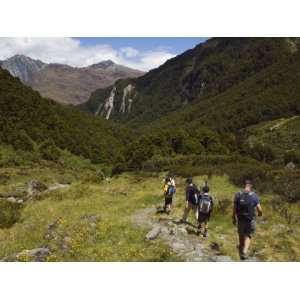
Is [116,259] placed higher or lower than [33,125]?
higher

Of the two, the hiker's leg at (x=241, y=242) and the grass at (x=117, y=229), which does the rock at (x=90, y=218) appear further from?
the hiker's leg at (x=241, y=242)

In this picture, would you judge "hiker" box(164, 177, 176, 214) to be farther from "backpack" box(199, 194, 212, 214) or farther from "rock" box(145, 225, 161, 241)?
"backpack" box(199, 194, 212, 214)

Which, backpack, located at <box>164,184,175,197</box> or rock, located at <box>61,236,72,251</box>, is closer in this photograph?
rock, located at <box>61,236,72,251</box>

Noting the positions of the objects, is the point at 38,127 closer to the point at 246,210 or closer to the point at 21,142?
the point at 21,142

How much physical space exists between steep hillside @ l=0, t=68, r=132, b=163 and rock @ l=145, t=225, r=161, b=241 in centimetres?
6398

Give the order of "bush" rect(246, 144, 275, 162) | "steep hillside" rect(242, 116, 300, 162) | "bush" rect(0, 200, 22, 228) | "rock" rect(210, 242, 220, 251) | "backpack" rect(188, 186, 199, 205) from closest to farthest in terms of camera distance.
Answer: "rock" rect(210, 242, 220, 251), "backpack" rect(188, 186, 199, 205), "bush" rect(0, 200, 22, 228), "bush" rect(246, 144, 275, 162), "steep hillside" rect(242, 116, 300, 162)

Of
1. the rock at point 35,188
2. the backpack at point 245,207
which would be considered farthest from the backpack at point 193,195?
the rock at point 35,188

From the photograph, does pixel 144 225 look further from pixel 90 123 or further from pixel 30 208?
pixel 90 123

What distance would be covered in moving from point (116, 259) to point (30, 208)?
497 inches

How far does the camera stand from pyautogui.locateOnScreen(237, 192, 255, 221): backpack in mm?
15148

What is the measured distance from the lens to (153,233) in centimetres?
1869

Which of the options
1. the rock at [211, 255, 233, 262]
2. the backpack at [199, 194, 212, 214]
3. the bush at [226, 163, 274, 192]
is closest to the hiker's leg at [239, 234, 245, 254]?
the rock at [211, 255, 233, 262]

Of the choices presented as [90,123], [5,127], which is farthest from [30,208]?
[90,123]

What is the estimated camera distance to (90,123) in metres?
138
